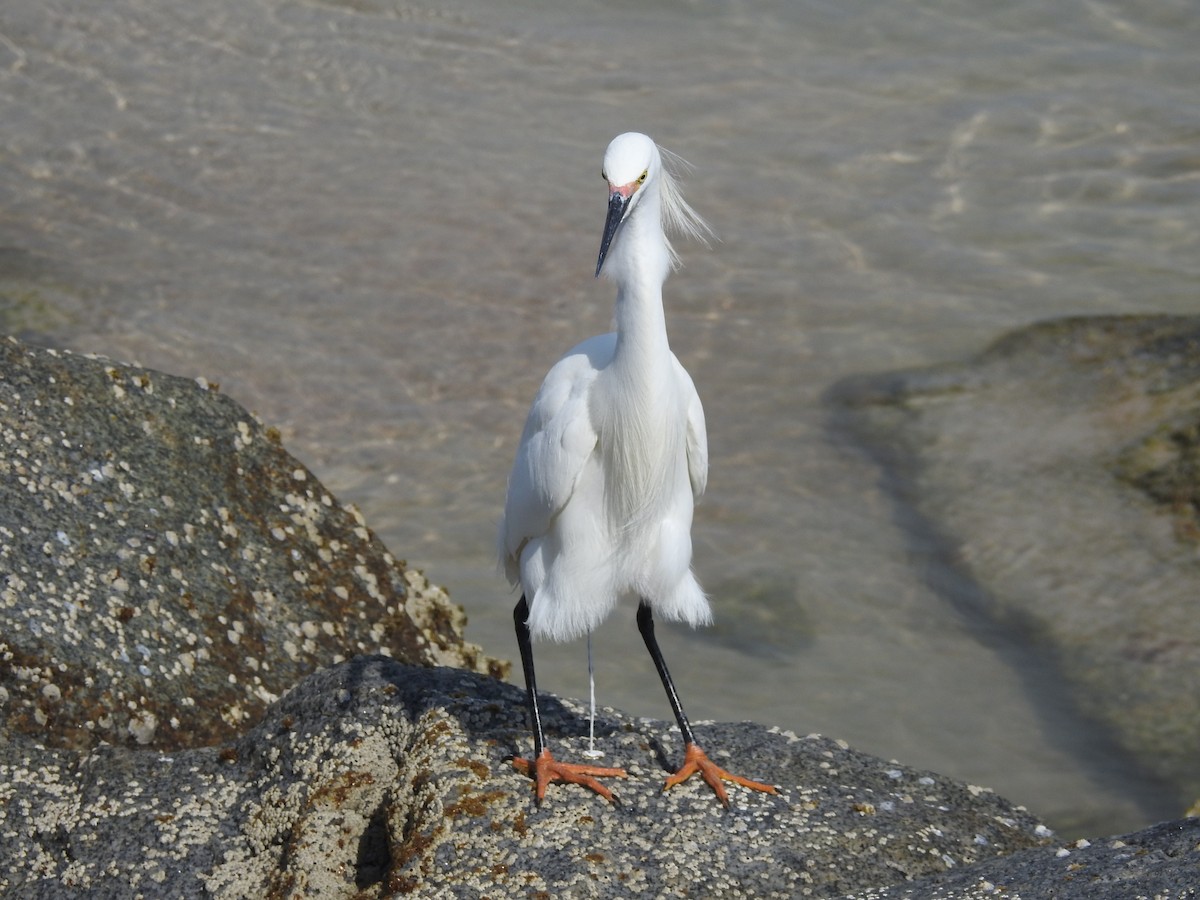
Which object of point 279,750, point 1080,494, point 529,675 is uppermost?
point 1080,494

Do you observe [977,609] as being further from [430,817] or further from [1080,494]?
[430,817]

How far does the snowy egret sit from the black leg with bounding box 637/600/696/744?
10mm

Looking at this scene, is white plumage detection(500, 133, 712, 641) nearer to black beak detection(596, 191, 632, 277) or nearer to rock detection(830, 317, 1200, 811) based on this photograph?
black beak detection(596, 191, 632, 277)

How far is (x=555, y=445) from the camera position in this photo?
364 centimetres

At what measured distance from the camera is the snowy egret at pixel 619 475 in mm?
3438

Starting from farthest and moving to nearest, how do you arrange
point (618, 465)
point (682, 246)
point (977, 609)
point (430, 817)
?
point (682, 246), point (977, 609), point (618, 465), point (430, 817)

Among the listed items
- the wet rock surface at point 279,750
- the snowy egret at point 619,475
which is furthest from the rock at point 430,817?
the snowy egret at point 619,475

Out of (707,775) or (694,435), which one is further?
(694,435)

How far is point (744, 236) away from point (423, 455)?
3.47 m

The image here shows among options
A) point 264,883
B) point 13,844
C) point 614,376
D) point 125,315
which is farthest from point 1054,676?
point 125,315

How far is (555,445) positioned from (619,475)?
0.19 meters

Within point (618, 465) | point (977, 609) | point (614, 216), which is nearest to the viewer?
point (614, 216)

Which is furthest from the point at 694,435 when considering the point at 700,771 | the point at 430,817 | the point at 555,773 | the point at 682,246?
the point at 682,246

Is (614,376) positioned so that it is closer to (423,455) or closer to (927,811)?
(927,811)
